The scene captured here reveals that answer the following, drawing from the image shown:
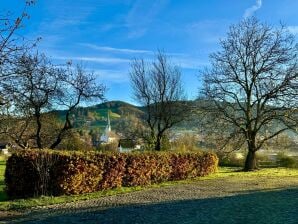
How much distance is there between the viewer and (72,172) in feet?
58.4

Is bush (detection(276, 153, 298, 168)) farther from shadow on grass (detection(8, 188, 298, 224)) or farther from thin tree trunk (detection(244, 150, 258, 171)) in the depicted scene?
shadow on grass (detection(8, 188, 298, 224))

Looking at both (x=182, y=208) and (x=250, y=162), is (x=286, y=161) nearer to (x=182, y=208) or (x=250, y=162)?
(x=250, y=162)

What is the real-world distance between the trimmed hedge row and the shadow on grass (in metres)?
3.28

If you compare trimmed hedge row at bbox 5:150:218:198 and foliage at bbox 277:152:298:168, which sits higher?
foliage at bbox 277:152:298:168

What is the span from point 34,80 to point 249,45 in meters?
16.4

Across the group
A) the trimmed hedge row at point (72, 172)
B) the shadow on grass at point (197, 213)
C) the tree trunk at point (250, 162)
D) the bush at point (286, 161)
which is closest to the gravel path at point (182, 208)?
the shadow on grass at point (197, 213)

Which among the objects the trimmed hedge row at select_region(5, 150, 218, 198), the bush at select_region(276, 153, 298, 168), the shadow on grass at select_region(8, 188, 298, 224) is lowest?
the shadow on grass at select_region(8, 188, 298, 224)

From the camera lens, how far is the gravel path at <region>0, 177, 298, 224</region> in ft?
42.0

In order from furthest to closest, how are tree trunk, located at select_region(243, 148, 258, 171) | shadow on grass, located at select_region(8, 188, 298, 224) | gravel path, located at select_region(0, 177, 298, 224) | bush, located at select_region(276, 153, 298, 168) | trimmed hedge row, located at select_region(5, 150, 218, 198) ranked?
1. bush, located at select_region(276, 153, 298, 168)
2. tree trunk, located at select_region(243, 148, 258, 171)
3. trimmed hedge row, located at select_region(5, 150, 218, 198)
4. gravel path, located at select_region(0, 177, 298, 224)
5. shadow on grass, located at select_region(8, 188, 298, 224)

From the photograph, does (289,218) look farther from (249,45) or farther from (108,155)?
(249,45)

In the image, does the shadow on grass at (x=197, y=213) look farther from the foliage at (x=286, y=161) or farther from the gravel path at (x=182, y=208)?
the foliage at (x=286, y=161)

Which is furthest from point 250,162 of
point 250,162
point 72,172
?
point 72,172

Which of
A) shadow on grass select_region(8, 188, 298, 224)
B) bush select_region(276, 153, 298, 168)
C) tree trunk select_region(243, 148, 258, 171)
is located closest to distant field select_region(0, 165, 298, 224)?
shadow on grass select_region(8, 188, 298, 224)

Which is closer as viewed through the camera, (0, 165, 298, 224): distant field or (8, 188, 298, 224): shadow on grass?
(8, 188, 298, 224): shadow on grass
